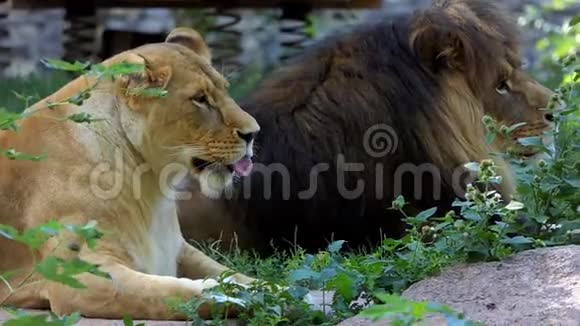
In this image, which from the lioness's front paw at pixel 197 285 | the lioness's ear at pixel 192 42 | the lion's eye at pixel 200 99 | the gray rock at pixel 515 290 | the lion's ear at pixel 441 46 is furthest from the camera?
the lion's ear at pixel 441 46

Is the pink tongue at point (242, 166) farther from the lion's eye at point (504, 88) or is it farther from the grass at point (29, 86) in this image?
the grass at point (29, 86)

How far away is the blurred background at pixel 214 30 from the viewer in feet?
28.2

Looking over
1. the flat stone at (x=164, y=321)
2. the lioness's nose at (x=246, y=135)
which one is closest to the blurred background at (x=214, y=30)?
the lioness's nose at (x=246, y=135)

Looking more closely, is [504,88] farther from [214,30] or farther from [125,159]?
[214,30]

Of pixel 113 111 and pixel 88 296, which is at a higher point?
pixel 113 111

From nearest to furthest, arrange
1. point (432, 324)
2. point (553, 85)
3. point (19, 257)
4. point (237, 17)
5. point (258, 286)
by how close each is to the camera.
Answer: point (432, 324) → point (258, 286) → point (19, 257) → point (553, 85) → point (237, 17)

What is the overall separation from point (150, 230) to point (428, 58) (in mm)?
1479

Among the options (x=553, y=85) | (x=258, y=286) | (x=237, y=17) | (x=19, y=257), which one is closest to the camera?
(x=258, y=286)

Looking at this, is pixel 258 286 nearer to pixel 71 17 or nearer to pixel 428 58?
pixel 428 58

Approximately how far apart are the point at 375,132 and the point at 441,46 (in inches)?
17.0

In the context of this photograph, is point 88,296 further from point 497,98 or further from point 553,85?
point 553,85

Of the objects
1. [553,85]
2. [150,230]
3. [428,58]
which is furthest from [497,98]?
[553,85]

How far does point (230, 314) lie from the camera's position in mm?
3904

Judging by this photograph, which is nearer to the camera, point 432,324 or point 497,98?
point 432,324
